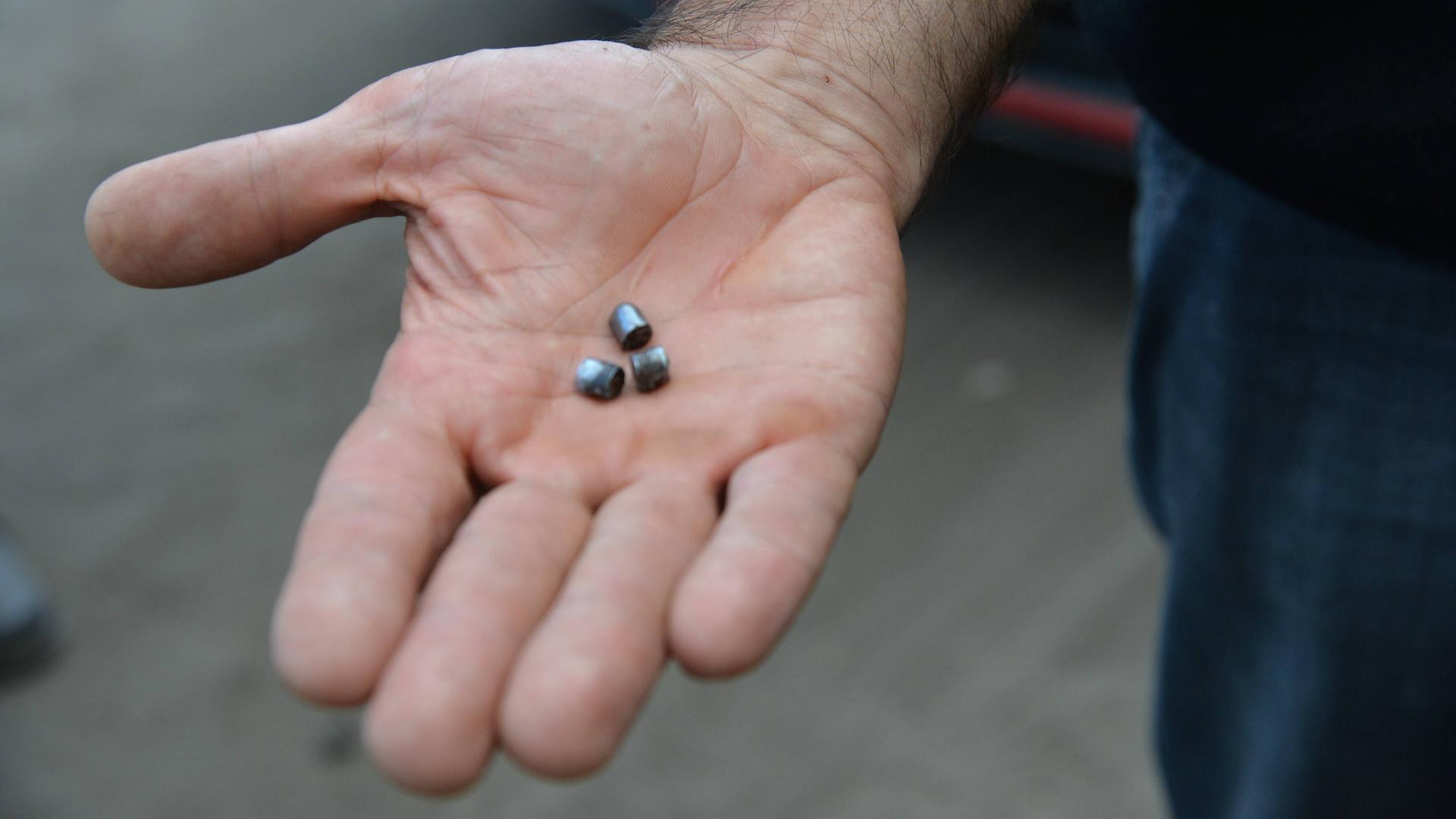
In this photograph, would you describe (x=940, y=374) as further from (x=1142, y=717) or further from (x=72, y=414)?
(x=72, y=414)

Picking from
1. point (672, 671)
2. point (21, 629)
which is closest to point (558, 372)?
point (672, 671)

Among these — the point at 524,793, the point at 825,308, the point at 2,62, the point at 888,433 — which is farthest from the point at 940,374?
the point at 2,62

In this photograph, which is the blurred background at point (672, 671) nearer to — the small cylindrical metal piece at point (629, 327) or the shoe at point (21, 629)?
the shoe at point (21, 629)

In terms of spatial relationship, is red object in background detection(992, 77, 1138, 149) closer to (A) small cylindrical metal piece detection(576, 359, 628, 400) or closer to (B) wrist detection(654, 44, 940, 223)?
(B) wrist detection(654, 44, 940, 223)

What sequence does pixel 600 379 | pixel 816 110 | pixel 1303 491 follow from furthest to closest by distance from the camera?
pixel 816 110, pixel 1303 491, pixel 600 379

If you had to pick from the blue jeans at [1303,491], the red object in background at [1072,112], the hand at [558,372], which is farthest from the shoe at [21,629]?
the red object in background at [1072,112]

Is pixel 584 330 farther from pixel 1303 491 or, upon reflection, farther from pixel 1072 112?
pixel 1072 112
